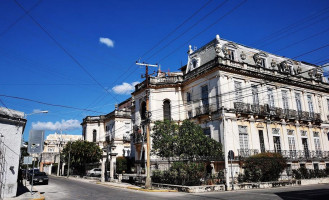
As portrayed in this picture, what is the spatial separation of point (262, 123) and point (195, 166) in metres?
11.9

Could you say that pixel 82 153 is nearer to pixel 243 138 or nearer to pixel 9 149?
pixel 243 138

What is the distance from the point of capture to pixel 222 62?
84.7ft

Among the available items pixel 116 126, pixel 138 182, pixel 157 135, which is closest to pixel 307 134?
pixel 157 135

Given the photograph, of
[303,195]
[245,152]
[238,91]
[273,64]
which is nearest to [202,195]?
[303,195]

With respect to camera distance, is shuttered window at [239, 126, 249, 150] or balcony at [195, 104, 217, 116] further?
balcony at [195, 104, 217, 116]

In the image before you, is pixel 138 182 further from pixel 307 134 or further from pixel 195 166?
pixel 307 134

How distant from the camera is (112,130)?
1740 inches

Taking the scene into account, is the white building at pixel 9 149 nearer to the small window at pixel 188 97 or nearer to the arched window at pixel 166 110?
the arched window at pixel 166 110

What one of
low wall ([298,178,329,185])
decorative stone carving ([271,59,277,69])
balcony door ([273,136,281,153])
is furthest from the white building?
decorative stone carving ([271,59,277,69])

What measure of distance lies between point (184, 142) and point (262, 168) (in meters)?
6.62

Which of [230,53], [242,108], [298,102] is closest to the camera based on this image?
[242,108]

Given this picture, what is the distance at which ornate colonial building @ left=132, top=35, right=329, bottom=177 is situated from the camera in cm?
2511

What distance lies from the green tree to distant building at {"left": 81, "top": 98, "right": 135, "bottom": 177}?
90.0 inches

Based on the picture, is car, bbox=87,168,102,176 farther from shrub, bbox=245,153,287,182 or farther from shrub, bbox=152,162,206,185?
shrub, bbox=245,153,287,182
